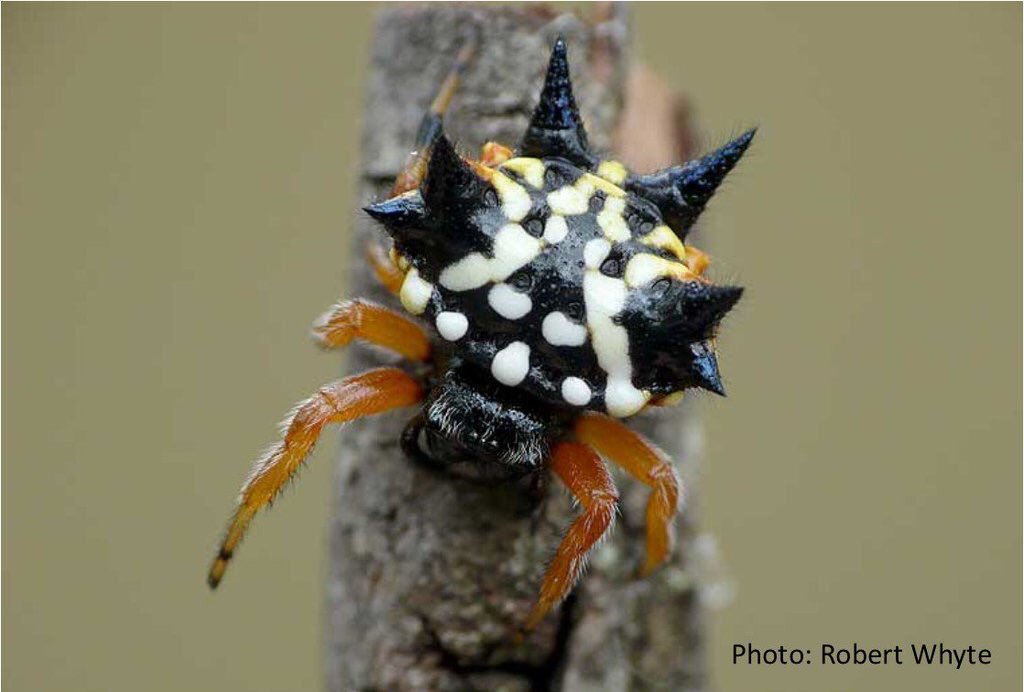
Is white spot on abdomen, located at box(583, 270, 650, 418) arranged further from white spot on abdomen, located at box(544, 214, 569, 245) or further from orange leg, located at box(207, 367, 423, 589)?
orange leg, located at box(207, 367, 423, 589)

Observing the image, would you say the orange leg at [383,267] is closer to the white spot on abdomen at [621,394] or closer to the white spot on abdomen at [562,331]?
the white spot on abdomen at [562,331]

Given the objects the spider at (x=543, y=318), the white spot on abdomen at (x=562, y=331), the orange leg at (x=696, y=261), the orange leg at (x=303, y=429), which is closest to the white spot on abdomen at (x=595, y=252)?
the spider at (x=543, y=318)

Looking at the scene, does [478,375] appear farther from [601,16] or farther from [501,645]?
[601,16]

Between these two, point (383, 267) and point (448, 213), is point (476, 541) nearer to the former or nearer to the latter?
point (383, 267)

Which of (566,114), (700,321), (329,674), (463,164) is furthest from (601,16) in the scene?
(329,674)

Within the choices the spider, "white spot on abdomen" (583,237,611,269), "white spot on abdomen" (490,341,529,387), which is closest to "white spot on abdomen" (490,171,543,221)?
the spider
